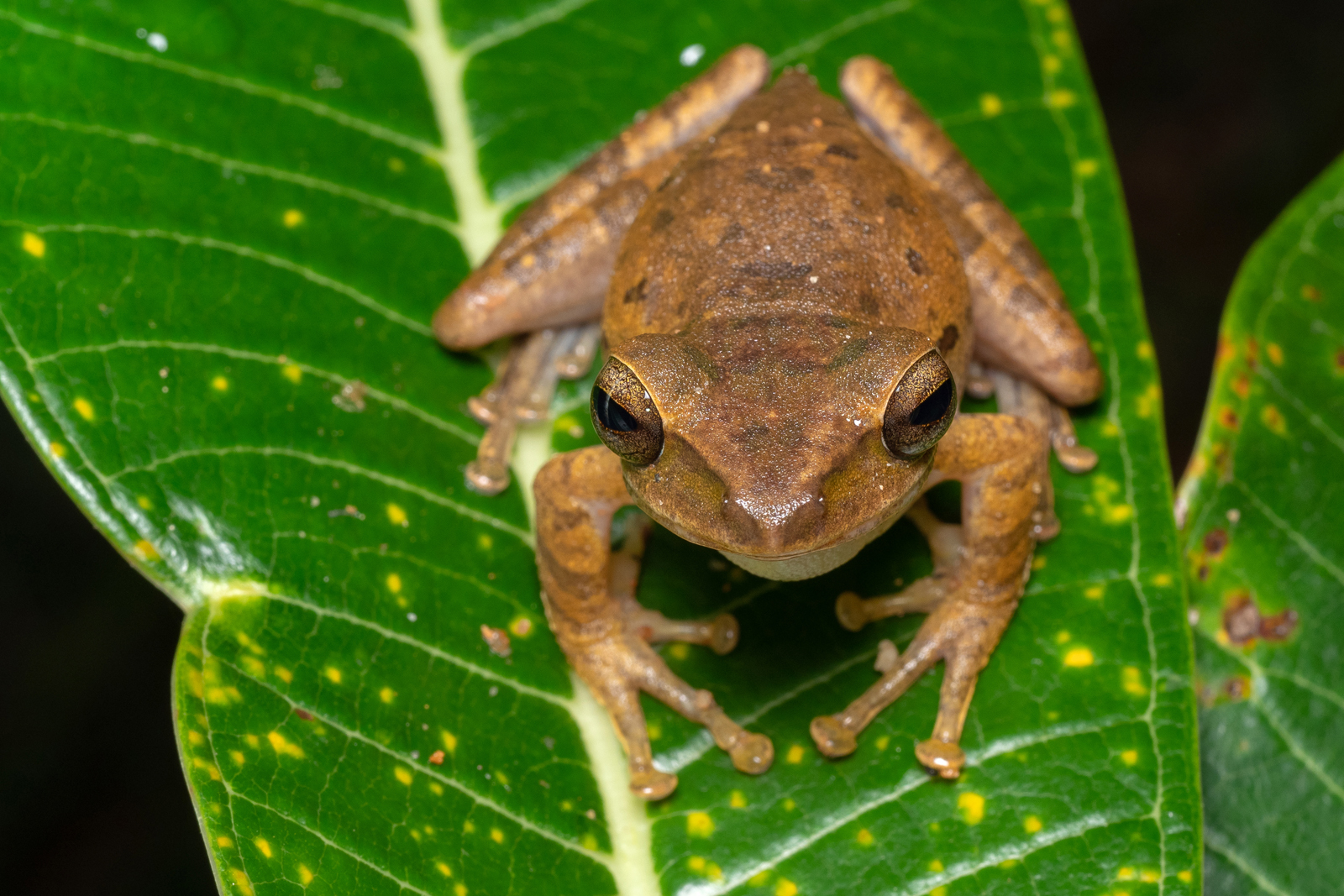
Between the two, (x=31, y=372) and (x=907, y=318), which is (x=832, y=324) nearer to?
(x=907, y=318)

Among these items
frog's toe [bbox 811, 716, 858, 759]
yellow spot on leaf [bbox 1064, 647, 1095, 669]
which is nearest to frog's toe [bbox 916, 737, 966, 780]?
frog's toe [bbox 811, 716, 858, 759]

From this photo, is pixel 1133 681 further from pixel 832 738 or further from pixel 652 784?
pixel 652 784

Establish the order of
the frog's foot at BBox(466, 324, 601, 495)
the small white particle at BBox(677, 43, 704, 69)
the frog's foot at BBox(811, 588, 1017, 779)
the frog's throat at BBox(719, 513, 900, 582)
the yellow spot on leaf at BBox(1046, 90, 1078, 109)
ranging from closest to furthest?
→ the frog's throat at BBox(719, 513, 900, 582) < the frog's foot at BBox(811, 588, 1017, 779) < the frog's foot at BBox(466, 324, 601, 495) < the yellow spot on leaf at BBox(1046, 90, 1078, 109) < the small white particle at BBox(677, 43, 704, 69)

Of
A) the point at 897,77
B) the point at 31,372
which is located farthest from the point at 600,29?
the point at 31,372

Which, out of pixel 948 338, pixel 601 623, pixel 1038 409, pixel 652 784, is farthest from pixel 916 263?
pixel 652 784

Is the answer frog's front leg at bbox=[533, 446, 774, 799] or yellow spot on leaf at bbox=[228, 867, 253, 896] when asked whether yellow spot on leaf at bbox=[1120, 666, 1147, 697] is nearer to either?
frog's front leg at bbox=[533, 446, 774, 799]

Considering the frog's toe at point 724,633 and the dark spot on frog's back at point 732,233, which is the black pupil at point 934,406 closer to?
the dark spot on frog's back at point 732,233
